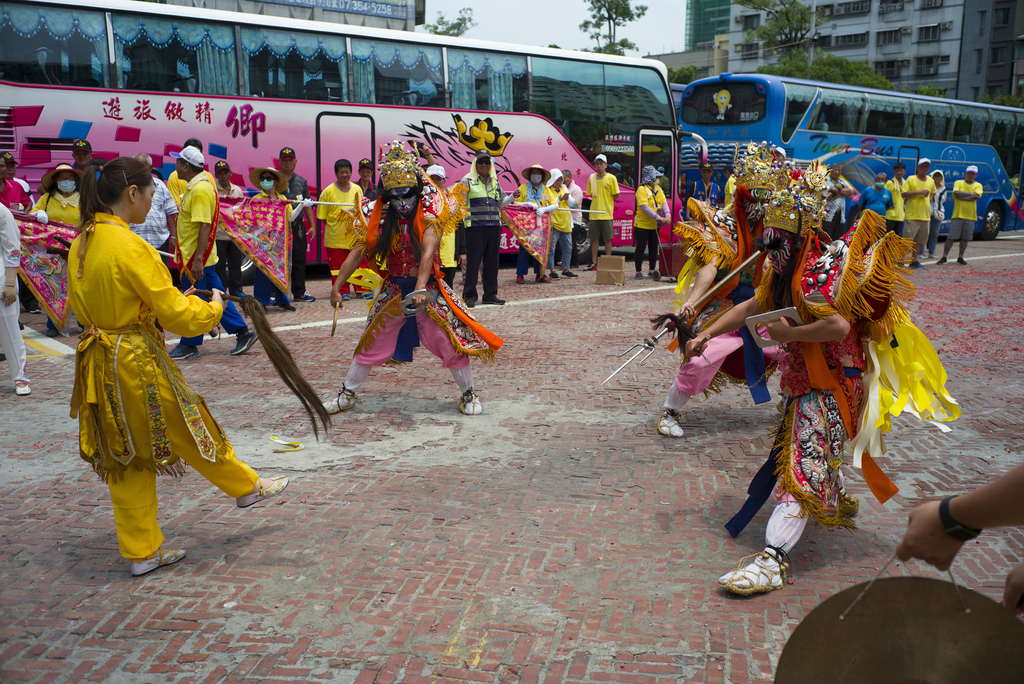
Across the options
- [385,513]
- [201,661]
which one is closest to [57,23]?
[385,513]

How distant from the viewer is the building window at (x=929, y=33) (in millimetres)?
63938

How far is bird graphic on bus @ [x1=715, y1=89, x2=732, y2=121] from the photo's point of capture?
66.1ft

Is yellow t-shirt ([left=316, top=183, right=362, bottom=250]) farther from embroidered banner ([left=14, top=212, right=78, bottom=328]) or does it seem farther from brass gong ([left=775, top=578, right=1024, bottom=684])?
brass gong ([left=775, top=578, right=1024, bottom=684])

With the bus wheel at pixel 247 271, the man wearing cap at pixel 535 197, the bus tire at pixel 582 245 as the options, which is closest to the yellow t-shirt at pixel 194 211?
the bus wheel at pixel 247 271

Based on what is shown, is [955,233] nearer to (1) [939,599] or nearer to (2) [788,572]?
(2) [788,572]

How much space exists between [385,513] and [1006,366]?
640cm

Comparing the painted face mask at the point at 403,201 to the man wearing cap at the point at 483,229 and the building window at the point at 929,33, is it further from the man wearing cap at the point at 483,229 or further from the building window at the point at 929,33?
the building window at the point at 929,33

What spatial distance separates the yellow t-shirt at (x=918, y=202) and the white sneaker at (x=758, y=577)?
567 inches

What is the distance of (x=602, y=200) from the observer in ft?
48.2

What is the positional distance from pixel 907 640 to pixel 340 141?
1262 centimetres

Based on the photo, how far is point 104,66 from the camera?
10969 mm

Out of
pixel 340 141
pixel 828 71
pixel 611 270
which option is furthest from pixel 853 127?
pixel 828 71

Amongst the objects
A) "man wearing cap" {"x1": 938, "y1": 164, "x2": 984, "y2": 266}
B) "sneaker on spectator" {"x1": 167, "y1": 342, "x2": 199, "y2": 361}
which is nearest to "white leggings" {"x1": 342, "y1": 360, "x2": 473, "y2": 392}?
"sneaker on spectator" {"x1": 167, "y1": 342, "x2": 199, "y2": 361}

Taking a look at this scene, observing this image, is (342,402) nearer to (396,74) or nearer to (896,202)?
(396,74)
